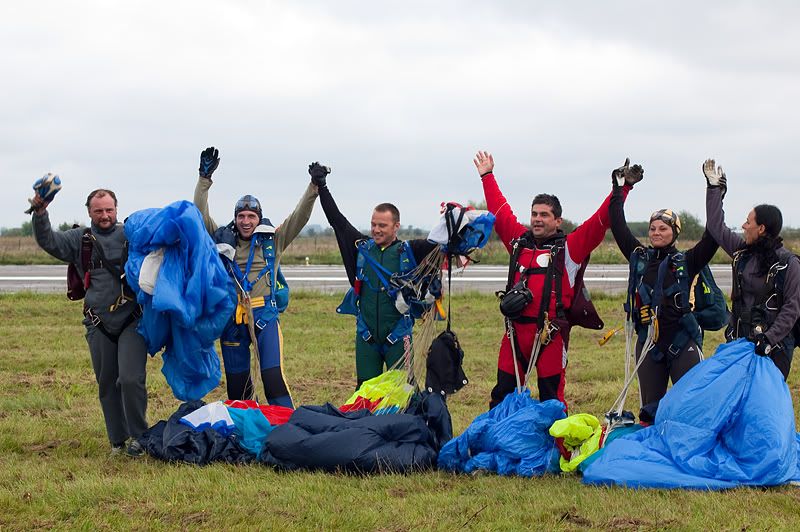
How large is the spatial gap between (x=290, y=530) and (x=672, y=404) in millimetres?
2068

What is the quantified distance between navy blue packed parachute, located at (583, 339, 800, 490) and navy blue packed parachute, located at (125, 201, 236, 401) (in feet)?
7.48

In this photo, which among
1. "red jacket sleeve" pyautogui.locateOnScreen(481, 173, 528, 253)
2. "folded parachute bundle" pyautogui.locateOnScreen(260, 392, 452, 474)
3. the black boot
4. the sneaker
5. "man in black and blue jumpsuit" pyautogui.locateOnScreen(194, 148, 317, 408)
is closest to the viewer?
"folded parachute bundle" pyautogui.locateOnScreen(260, 392, 452, 474)

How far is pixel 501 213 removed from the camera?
5.20 metres

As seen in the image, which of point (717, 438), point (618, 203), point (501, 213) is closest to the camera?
point (717, 438)

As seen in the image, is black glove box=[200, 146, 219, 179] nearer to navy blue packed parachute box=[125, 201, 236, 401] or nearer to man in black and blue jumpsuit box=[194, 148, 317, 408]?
man in black and blue jumpsuit box=[194, 148, 317, 408]

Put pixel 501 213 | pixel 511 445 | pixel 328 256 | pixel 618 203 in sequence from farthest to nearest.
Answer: pixel 328 256 < pixel 501 213 < pixel 618 203 < pixel 511 445

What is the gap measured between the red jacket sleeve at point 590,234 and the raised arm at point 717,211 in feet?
1.43

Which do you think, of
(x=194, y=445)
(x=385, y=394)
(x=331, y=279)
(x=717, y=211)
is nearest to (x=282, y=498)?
(x=194, y=445)

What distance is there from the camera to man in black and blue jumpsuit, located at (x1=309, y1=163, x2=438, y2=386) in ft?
16.9

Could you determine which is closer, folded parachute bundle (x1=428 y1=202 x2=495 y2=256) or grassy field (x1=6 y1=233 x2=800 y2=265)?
folded parachute bundle (x1=428 y1=202 x2=495 y2=256)

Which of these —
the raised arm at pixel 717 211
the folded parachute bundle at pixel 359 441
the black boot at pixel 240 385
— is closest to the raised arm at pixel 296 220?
the black boot at pixel 240 385

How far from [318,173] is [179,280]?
106 cm

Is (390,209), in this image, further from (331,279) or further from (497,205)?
(331,279)

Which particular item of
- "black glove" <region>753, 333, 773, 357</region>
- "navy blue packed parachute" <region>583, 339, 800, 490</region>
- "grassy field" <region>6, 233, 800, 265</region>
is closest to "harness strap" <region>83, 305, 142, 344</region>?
"navy blue packed parachute" <region>583, 339, 800, 490</region>
